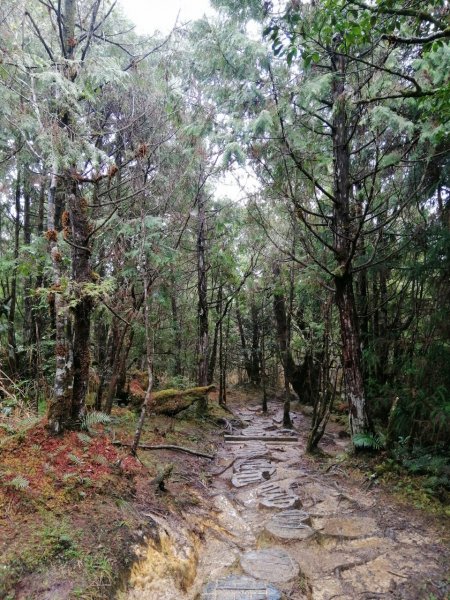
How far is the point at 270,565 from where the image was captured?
4016mm

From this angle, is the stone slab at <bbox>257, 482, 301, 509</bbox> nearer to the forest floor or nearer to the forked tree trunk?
the forest floor

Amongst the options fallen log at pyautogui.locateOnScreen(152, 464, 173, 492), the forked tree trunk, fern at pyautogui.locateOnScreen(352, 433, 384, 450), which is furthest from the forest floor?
the forked tree trunk

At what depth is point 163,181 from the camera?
8711 mm

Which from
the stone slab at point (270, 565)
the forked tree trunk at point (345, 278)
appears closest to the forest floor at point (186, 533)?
the stone slab at point (270, 565)

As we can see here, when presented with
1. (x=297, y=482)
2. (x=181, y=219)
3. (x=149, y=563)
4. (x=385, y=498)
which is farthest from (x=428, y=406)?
(x=181, y=219)

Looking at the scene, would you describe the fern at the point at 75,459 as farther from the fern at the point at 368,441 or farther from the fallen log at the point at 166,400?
the fallen log at the point at 166,400

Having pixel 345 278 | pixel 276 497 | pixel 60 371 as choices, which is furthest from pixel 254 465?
pixel 60 371

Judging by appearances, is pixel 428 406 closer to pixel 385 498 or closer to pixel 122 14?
pixel 385 498

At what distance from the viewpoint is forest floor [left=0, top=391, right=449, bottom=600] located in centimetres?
311

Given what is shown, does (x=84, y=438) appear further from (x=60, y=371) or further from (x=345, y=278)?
(x=345, y=278)

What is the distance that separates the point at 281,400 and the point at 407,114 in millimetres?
14406

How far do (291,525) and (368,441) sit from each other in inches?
94.0

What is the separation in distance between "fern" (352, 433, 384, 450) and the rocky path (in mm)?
717

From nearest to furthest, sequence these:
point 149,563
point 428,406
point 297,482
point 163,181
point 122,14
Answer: point 149,563 → point 428,406 → point 297,482 → point 163,181 → point 122,14
